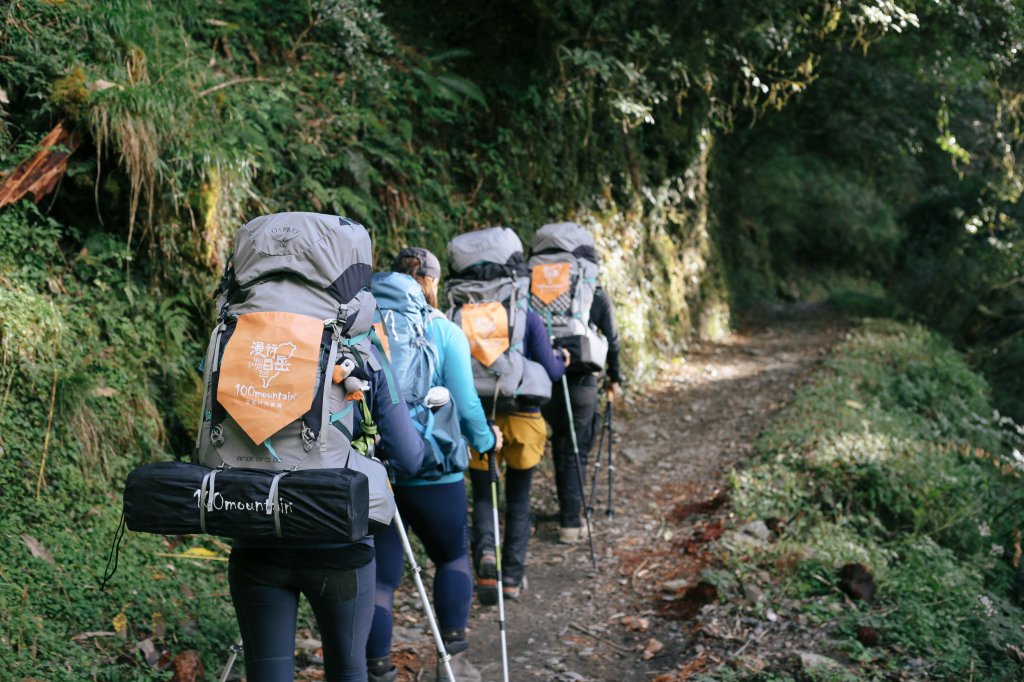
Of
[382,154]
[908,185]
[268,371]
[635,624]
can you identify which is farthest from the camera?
[908,185]

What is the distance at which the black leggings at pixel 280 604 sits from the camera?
3.22 m

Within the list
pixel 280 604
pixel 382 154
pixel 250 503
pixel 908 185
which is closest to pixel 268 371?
pixel 250 503

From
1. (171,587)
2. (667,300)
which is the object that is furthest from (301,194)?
(667,300)

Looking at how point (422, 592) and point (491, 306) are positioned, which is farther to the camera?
point (491, 306)

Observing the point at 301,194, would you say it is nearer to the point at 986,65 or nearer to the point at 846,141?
the point at 986,65

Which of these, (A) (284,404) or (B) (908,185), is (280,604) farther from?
(B) (908,185)

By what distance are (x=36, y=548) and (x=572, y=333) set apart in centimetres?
423

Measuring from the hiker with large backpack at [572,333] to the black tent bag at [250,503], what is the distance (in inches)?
171

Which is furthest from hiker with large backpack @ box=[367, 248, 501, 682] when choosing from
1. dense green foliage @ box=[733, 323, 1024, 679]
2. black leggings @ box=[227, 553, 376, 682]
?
dense green foliage @ box=[733, 323, 1024, 679]

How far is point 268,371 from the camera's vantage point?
10.1 feet

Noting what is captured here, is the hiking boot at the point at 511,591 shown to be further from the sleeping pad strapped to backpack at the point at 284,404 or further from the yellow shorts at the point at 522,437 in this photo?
the sleeping pad strapped to backpack at the point at 284,404

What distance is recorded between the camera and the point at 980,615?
18.0ft

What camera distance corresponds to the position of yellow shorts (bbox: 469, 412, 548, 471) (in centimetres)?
628

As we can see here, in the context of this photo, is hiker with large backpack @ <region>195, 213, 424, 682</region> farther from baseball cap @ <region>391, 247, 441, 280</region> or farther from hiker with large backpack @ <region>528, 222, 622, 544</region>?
hiker with large backpack @ <region>528, 222, 622, 544</region>
